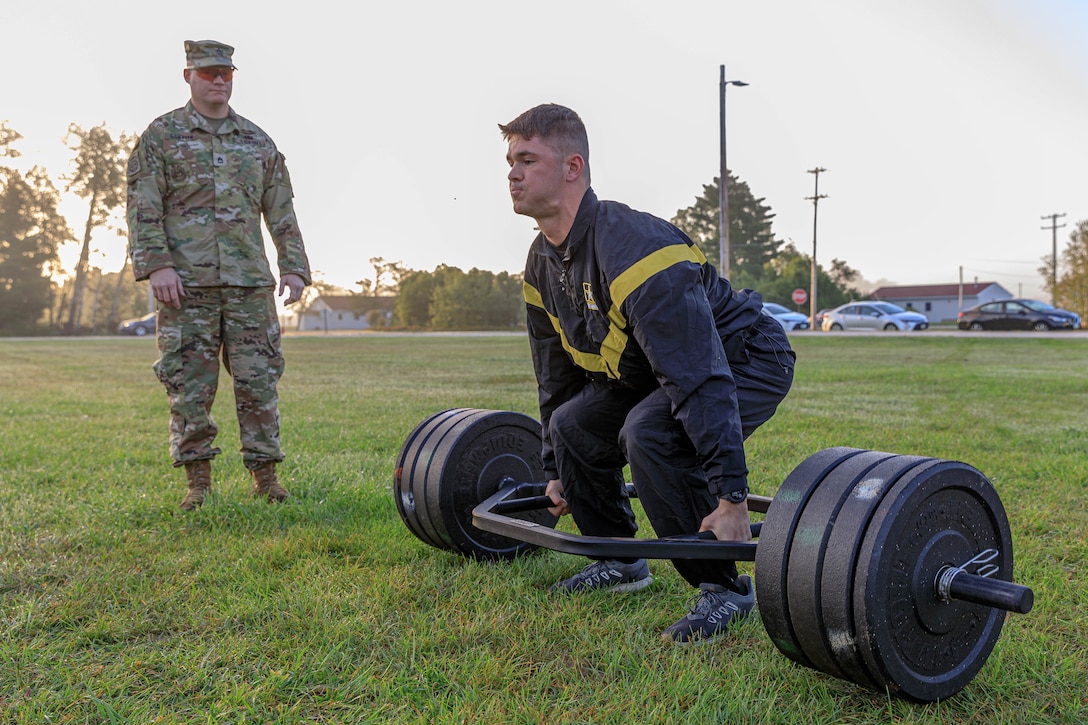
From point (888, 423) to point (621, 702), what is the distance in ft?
20.5

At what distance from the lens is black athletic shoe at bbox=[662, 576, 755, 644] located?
8.72 feet

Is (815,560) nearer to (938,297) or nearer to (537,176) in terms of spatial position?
(537,176)

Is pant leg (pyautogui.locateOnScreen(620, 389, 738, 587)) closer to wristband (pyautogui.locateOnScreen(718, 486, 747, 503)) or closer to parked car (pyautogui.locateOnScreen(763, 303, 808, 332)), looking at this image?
wristband (pyautogui.locateOnScreen(718, 486, 747, 503))

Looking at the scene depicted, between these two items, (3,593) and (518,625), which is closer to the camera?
(518,625)

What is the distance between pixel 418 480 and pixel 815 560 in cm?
177

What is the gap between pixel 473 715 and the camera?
2.18 metres

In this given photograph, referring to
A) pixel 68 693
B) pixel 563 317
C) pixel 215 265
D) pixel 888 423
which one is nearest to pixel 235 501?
pixel 215 265

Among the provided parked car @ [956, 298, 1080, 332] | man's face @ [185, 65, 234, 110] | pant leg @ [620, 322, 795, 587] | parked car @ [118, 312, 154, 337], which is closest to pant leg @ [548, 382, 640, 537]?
pant leg @ [620, 322, 795, 587]

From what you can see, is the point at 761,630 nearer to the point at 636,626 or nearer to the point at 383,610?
the point at 636,626

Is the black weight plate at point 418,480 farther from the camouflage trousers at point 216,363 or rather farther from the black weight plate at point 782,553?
the black weight plate at point 782,553

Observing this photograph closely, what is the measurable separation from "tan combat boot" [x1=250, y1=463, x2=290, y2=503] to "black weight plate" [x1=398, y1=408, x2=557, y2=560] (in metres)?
Answer: 1.44

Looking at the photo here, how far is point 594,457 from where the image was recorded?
3094 mm

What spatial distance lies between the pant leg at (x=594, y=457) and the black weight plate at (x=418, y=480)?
58cm

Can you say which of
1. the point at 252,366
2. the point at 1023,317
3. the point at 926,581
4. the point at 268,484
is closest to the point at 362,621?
the point at 926,581
